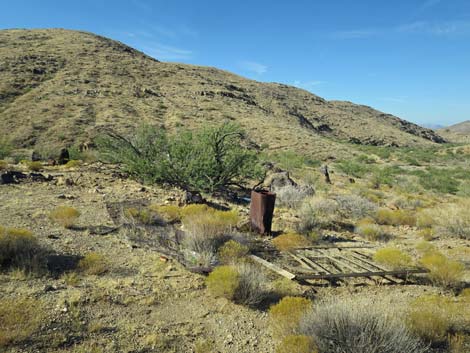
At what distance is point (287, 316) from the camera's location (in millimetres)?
5055

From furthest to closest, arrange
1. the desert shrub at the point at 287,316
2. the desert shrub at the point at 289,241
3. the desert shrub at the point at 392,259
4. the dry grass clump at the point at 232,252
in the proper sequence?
the desert shrub at the point at 289,241 → the desert shrub at the point at 392,259 → the dry grass clump at the point at 232,252 → the desert shrub at the point at 287,316

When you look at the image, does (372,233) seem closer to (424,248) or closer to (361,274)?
(424,248)

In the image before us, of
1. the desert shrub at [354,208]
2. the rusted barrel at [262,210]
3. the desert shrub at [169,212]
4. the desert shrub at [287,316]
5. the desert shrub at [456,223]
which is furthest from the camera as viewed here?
the desert shrub at [354,208]

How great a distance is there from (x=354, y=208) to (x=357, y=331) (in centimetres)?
951

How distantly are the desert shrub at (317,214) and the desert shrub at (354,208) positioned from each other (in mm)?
295

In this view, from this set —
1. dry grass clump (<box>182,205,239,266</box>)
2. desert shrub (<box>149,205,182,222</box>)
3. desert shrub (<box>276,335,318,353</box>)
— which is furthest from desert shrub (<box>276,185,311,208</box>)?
desert shrub (<box>276,335,318,353</box>)

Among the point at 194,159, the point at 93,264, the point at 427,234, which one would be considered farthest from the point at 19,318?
the point at 427,234

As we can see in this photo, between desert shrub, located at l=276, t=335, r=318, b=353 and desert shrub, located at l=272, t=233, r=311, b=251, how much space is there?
4.42 m

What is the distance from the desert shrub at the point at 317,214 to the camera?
Answer: 10570 mm

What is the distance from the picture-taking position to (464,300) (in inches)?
252

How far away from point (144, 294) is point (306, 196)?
9.91 metres

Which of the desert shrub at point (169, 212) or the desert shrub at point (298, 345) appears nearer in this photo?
the desert shrub at point (298, 345)

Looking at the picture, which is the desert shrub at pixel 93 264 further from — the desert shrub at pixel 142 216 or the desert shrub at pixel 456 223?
the desert shrub at pixel 456 223

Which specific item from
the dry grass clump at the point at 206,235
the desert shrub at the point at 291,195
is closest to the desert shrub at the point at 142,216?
the dry grass clump at the point at 206,235
